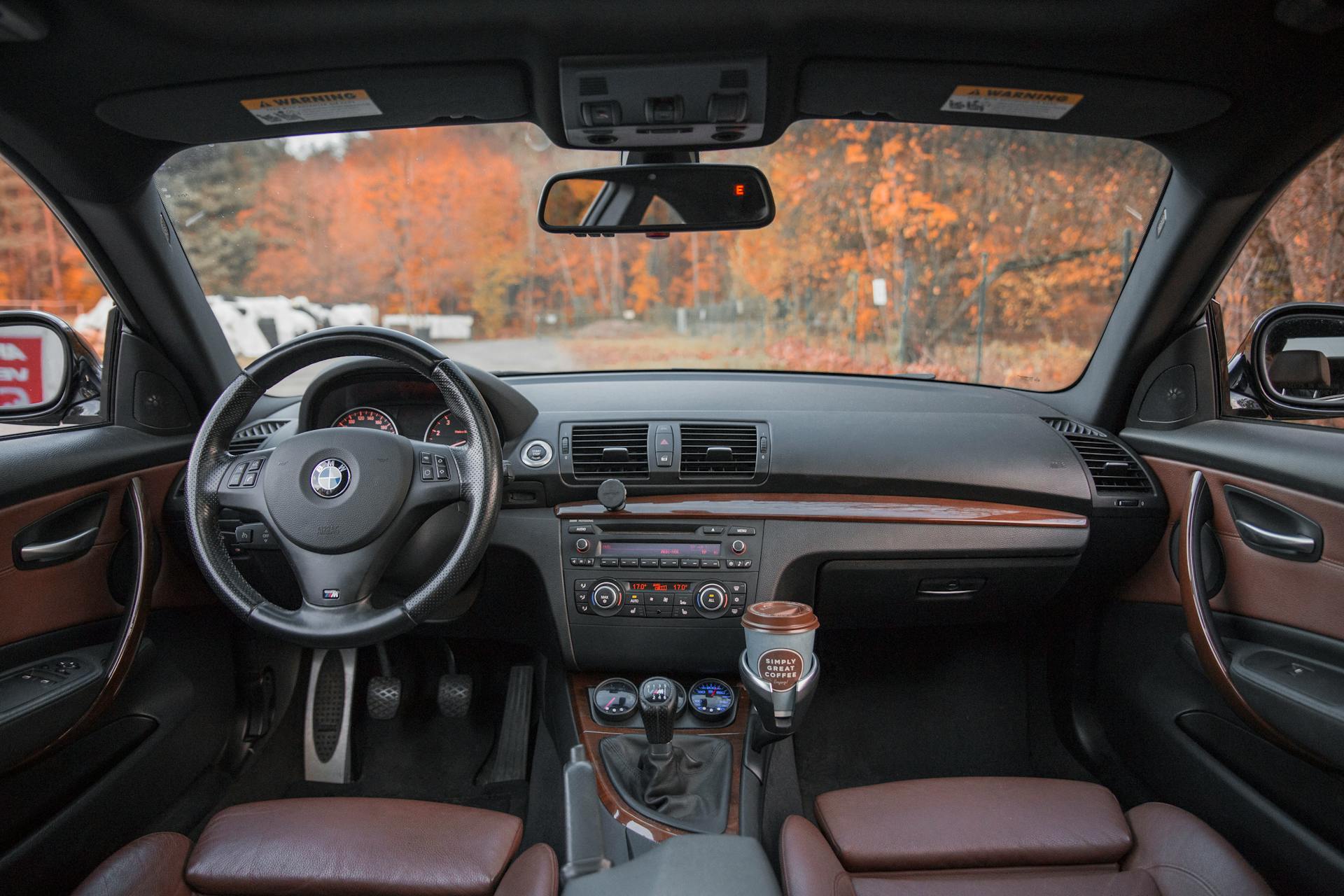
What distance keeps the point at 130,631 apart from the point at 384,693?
99 cm

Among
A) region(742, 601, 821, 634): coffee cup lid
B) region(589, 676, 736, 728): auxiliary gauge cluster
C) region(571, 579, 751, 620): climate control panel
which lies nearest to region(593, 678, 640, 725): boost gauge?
region(589, 676, 736, 728): auxiliary gauge cluster

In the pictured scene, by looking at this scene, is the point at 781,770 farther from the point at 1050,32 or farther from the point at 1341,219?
the point at 1341,219

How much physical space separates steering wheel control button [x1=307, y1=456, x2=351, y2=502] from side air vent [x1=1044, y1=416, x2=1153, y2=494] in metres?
2.10

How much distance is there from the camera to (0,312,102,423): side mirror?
7.41 feet

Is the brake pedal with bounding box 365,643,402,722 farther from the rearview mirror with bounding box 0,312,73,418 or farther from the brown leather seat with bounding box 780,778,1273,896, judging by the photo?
the brown leather seat with bounding box 780,778,1273,896

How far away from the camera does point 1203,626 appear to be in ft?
6.85

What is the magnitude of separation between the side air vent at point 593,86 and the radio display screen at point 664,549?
4.01ft

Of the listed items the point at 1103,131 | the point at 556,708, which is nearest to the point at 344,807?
the point at 556,708

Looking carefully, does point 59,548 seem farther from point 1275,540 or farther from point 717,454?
point 1275,540

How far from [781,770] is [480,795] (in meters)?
1.06

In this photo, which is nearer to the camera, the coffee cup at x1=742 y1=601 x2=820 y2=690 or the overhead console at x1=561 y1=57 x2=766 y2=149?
the coffee cup at x1=742 y1=601 x2=820 y2=690

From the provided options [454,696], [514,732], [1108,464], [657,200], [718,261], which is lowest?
[514,732]

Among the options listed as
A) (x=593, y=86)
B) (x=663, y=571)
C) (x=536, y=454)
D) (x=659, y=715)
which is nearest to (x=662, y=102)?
(x=593, y=86)

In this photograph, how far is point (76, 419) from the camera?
7.87 feet
